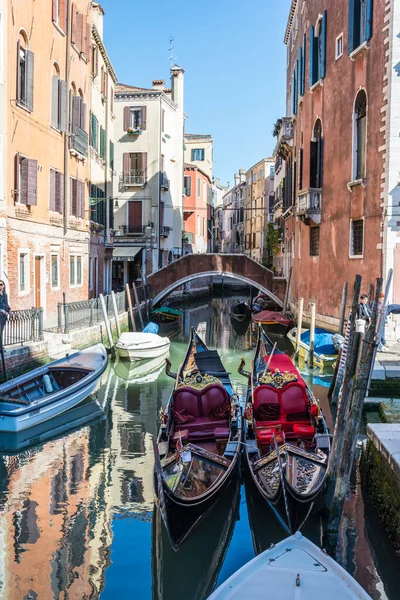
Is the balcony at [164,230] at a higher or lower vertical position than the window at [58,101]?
lower

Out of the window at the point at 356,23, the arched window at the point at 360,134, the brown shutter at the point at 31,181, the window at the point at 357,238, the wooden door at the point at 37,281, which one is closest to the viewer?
the brown shutter at the point at 31,181

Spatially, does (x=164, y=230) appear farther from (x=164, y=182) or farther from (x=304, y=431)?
(x=304, y=431)

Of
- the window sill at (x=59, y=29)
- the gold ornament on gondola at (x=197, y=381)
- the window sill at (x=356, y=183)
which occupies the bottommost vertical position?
the gold ornament on gondola at (x=197, y=381)

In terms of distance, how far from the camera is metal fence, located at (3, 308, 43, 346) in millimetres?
12133

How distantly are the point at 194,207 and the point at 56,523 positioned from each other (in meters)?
36.4

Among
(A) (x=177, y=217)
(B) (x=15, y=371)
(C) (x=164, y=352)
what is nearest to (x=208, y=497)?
(B) (x=15, y=371)

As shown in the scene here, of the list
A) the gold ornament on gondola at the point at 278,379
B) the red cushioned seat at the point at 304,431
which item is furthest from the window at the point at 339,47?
the red cushioned seat at the point at 304,431

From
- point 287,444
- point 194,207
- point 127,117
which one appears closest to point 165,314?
point 127,117

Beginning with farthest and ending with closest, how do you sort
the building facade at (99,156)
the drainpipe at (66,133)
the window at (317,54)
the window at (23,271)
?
the building facade at (99,156) < the window at (317,54) < the drainpipe at (66,133) < the window at (23,271)

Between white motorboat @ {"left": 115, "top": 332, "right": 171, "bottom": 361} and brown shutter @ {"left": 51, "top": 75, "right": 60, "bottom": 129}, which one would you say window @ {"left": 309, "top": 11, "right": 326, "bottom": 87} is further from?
white motorboat @ {"left": 115, "top": 332, "right": 171, "bottom": 361}

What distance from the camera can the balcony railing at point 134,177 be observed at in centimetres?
3027

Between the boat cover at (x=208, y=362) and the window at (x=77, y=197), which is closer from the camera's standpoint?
the boat cover at (x=208, y=362)

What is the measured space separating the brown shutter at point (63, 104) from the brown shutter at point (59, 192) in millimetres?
1223

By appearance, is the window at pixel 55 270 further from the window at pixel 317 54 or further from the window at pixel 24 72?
the window at pixel 317 54
